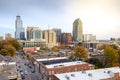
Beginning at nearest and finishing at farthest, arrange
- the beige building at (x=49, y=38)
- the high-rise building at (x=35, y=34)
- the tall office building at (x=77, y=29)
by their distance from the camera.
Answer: the beige building at (x=49, y=38), the high-rise building at (x=35, y=34), the tall office building at (x=77, y=29)

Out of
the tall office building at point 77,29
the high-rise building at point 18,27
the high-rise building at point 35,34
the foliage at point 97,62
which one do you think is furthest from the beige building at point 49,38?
the foliage at point 97,62

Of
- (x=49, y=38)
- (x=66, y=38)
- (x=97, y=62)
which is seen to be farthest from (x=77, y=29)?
(x=97, y=62)

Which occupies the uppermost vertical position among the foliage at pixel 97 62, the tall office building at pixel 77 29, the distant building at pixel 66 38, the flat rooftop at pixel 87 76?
the tall office building at pixel 77 29

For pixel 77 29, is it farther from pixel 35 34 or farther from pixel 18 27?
pixel 18 27

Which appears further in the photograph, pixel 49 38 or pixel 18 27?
pixel 18 27

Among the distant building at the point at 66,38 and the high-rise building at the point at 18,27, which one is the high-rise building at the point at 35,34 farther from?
the high-rise building at the point at 18,27

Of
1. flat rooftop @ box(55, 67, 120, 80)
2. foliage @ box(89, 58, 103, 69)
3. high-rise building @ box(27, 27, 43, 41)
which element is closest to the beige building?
high-rise building @ box(27, 27, 43, 41)

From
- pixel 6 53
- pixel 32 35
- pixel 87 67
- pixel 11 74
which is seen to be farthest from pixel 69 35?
pixel 11 74

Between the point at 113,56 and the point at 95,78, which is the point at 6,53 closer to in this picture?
the point at 113,56

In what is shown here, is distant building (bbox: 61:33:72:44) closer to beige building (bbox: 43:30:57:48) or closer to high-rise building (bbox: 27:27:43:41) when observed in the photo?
beige building (bbox: 43:30:57:48)

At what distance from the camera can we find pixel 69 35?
121250 millimetres

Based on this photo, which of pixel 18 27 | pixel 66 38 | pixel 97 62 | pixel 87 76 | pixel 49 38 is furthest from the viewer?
pixel 18 27

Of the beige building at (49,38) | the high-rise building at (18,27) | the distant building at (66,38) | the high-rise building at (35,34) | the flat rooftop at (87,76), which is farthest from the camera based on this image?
the high-rise building at (18,27)

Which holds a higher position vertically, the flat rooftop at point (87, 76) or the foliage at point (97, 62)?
the flat rooftop at point (87, 76)
